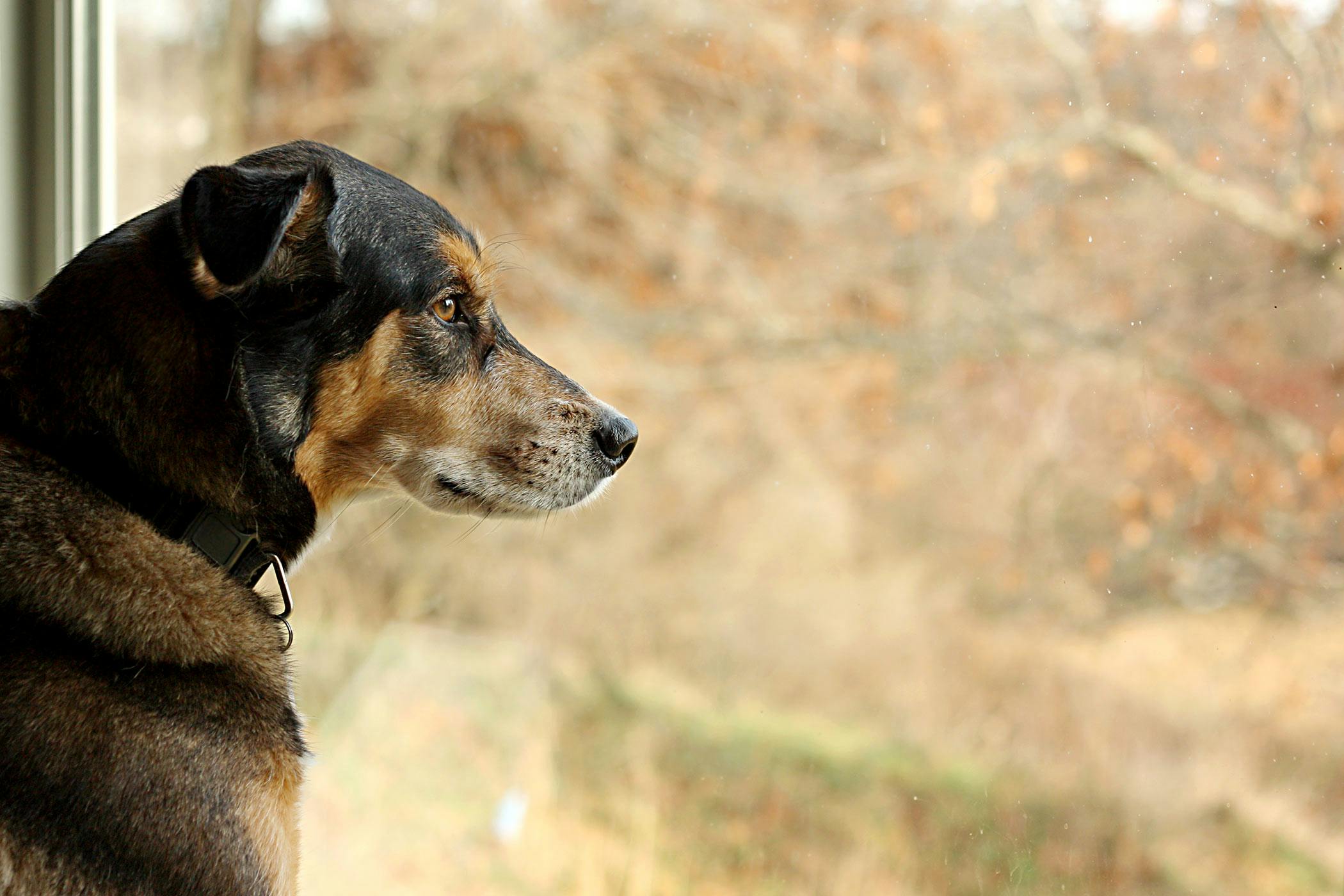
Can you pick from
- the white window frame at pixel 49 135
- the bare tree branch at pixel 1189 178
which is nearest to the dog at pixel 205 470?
the white window frame at pixel 49 135

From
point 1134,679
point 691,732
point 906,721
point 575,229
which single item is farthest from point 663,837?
point 575,229

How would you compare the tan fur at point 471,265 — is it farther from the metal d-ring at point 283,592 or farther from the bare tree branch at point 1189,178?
the bare tree branch at point 1189,178

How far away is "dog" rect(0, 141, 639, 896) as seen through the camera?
2.54ft

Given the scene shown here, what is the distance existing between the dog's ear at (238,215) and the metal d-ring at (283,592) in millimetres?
260

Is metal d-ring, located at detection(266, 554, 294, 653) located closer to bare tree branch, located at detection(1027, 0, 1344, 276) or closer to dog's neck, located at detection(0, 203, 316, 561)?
dog's neck, located at detection(0, 203, 316, 561)

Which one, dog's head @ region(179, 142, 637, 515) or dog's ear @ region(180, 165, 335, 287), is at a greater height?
dog's ear @ region(180, 165, 335, 287)

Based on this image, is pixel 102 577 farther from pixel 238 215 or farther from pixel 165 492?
pixel 238 215

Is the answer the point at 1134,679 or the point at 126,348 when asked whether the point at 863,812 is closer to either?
the point at 1134,679

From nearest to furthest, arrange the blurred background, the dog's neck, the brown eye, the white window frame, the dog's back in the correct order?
the dog's back, the dog's neck, the brown eye, the blurred background, the white window frame

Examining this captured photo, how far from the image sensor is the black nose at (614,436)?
1.10 metres

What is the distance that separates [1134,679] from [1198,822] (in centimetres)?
22

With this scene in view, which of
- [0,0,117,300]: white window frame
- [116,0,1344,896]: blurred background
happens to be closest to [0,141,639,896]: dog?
[116,0,1344,896]: blurred background

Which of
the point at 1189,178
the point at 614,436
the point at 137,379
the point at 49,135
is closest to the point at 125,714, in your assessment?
the point at 137,379

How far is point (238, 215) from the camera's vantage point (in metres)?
0.82
